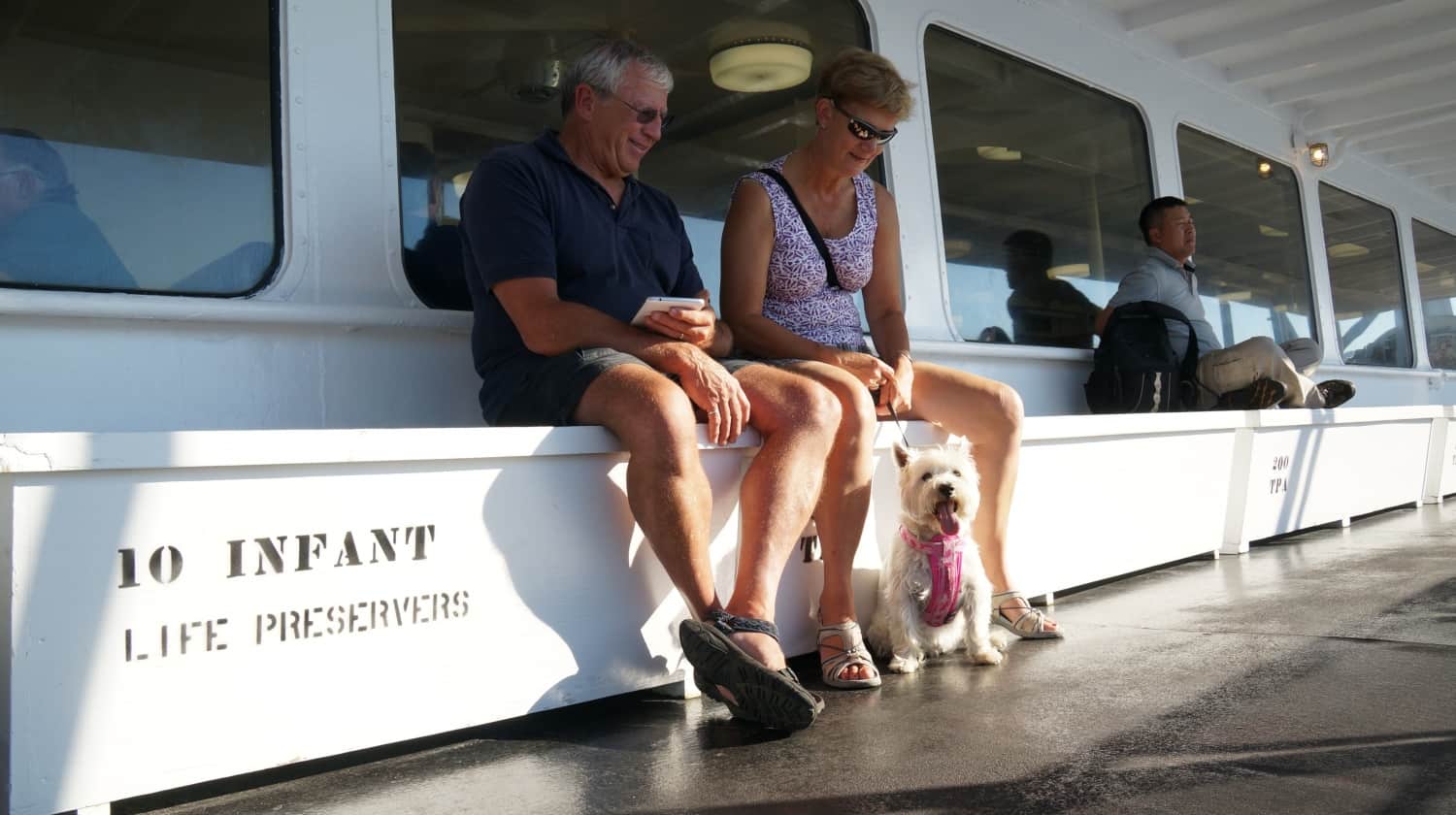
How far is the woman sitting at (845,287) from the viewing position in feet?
9.53

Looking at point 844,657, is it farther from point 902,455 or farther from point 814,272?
point 814,272

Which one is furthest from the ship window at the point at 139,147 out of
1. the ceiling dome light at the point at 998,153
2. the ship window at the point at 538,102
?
the ceiling dome light at the point at 998,153

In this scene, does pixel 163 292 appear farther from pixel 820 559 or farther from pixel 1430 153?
pixel 1430 153

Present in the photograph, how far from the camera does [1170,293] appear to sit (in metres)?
4.90

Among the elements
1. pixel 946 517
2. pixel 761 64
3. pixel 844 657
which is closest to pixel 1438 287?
pixel 761 64

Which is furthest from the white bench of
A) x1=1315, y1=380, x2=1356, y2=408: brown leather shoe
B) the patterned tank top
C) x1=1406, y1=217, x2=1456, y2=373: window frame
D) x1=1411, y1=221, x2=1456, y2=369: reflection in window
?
x1=1411, y1=221, x2=1456, y2=369: reflection in window

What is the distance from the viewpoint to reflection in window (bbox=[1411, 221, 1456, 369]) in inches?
356

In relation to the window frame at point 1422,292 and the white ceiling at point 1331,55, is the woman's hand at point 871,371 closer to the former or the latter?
the white ceiling at point 1331,55

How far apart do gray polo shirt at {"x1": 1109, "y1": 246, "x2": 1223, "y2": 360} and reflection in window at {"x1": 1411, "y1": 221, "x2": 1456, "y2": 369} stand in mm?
5093

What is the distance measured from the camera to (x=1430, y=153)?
811 cm

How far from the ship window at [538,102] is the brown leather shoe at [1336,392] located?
3.06 meters

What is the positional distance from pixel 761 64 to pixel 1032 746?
2549 millimetres

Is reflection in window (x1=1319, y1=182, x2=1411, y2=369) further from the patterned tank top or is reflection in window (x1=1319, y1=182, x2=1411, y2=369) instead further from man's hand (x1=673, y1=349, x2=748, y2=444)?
man's hand (x1=673, y1=349, x2=748, y2=444)

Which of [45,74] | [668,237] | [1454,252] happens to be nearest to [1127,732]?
[668,237]
